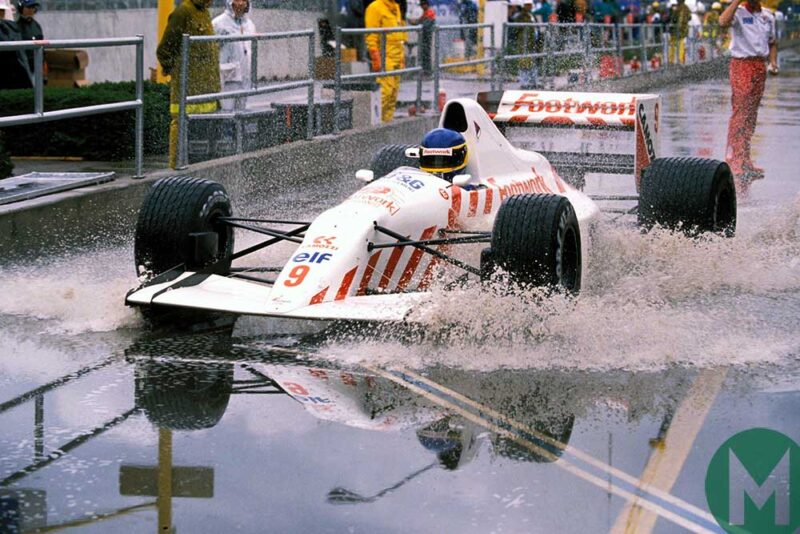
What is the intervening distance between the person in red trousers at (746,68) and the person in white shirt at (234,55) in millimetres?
5279

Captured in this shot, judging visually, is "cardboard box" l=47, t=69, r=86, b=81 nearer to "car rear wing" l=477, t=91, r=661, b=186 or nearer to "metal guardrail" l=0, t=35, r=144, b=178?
"metal guardrail" l=0, t=35, r=144, b=178

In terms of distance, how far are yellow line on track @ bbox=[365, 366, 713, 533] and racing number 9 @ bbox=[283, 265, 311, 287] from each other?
743 mm

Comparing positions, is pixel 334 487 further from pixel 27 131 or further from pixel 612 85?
pixel 612 85

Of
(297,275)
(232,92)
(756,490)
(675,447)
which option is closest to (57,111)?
(232,92)

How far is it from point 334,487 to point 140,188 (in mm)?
7341

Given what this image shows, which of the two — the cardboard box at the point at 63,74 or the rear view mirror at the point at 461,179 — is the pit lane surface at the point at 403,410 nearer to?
the rear view mirror at the point at 461,179

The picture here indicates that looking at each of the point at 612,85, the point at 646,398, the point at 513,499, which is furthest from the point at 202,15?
the point at 612,85

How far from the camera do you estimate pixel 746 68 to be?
1620 centimetres

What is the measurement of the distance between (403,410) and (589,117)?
5288 mm

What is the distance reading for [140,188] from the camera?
12.2 meters

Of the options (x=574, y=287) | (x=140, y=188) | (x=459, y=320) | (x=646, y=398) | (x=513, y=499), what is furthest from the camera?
(x=140, y=188)

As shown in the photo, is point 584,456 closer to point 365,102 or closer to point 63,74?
point 365,102

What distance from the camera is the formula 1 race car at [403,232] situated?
7602 mm

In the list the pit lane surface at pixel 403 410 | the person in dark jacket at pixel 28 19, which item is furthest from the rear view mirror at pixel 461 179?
the person in dark jacket at pixel 28 19
